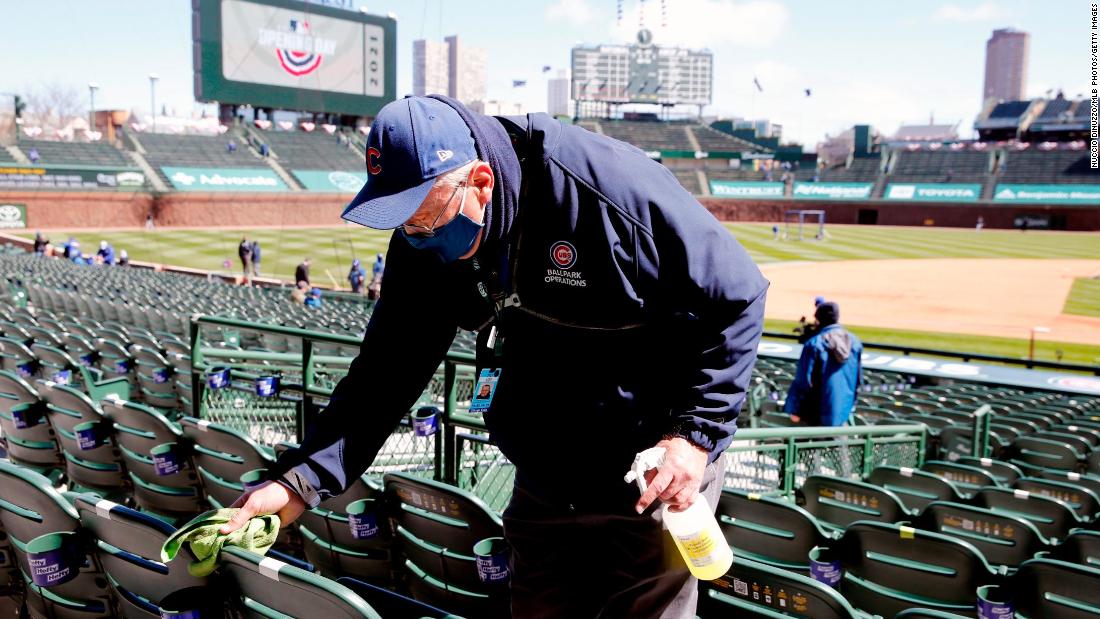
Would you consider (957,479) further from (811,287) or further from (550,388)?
(811,287)

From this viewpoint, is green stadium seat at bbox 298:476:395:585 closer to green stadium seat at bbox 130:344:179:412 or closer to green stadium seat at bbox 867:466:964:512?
green stadium seat at bbox 867:466:964:512

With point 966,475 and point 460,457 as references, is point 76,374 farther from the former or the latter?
point 966,475

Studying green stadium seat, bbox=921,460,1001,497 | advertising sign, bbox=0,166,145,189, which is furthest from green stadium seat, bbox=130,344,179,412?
advertising sign, bbox=0,166,145,189

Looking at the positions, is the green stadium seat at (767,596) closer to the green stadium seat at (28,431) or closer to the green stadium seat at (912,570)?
the green stadium seat at (912,570)

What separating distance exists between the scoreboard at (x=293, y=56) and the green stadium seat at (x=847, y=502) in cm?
6040

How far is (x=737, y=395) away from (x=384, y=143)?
979mm

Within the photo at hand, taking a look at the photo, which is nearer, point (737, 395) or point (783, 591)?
point (737, 395)

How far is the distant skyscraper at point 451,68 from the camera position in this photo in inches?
6801

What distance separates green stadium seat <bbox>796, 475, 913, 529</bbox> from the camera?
4391 mm

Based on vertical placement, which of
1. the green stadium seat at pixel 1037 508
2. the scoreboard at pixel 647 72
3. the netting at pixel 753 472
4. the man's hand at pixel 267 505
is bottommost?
the netting at pixel 753 472

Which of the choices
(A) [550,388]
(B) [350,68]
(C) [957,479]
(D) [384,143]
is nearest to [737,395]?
(A) [550,388]

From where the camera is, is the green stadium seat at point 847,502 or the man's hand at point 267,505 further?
the green stadium seat at point 847,502

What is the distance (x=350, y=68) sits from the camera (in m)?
65.8

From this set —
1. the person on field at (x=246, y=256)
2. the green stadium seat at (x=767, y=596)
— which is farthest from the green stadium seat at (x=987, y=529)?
the person on field at (x=246, y=256)
